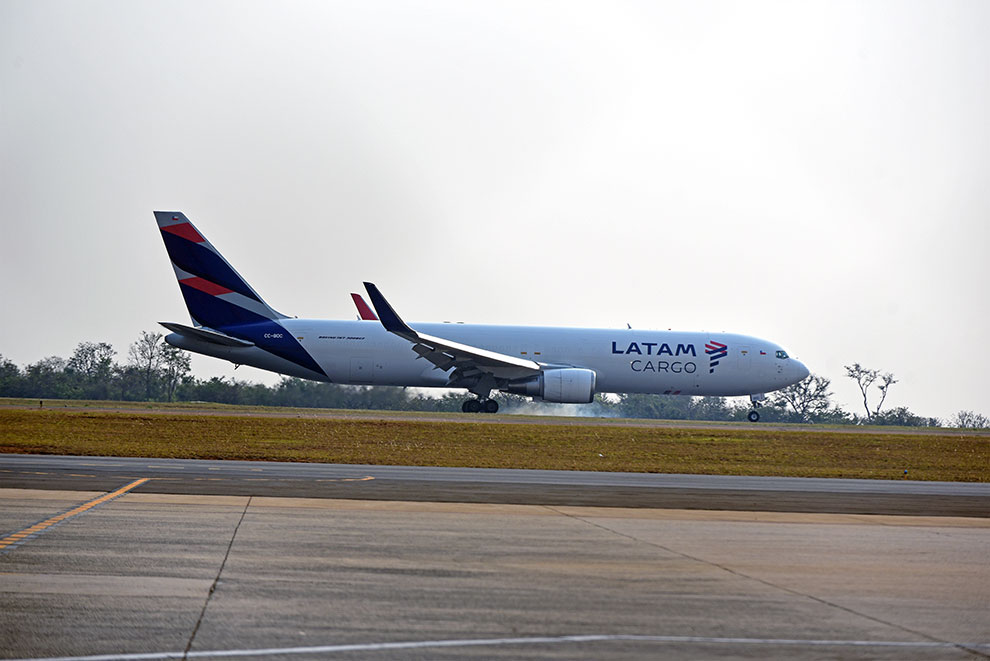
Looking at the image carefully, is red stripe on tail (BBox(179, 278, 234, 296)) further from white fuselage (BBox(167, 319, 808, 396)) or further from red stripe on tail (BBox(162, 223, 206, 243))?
white fuselage (BBox(167, 319, 808, 396))

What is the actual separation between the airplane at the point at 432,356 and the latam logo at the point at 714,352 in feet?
0.14

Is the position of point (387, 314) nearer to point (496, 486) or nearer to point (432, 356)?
point (432, 356)

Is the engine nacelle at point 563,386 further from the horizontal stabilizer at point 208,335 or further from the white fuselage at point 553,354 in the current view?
the horizontal stabilizer at point 208,335

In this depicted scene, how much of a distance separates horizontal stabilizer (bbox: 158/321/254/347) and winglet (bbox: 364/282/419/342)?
7.39 metres

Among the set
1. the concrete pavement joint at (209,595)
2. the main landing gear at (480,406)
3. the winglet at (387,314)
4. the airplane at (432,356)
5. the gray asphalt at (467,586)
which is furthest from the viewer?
the main landing gear at (480,406)

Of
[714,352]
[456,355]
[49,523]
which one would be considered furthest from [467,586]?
[714,352]

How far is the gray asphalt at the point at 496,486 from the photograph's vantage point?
15227 millimetres

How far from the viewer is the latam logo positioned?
44.3m

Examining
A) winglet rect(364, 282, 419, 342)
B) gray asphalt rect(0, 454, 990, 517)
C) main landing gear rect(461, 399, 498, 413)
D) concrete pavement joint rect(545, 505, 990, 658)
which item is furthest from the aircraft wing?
concrete pavement joint rect(545, 505, 990, 658)

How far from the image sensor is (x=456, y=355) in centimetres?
3972

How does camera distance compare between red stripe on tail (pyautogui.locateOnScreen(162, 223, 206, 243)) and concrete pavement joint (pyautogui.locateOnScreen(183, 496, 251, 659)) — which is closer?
concrete pavement joint (pyautogui.locateOnScreen(183, 496, 251, 659))

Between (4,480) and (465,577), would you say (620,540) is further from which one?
(4,480)

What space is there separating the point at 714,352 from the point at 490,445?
19.8 m

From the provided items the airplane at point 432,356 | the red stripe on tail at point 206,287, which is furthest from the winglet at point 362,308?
the red stripe on tail at point 206,287
